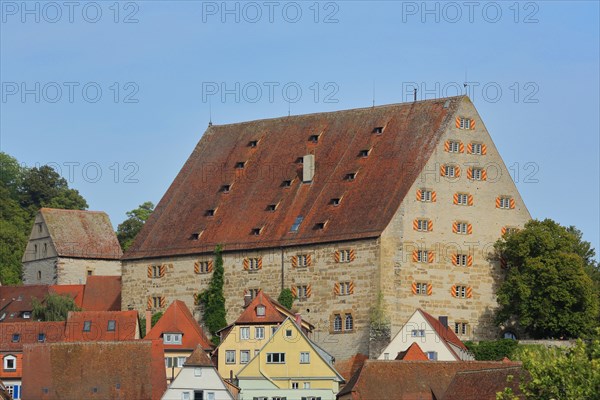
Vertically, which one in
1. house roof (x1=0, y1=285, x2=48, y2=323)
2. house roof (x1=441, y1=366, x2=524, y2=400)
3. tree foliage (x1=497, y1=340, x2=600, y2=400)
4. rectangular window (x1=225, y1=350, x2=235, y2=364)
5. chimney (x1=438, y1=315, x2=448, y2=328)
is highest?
house roof (x1=0, y1=285, x2=48, y2=323)

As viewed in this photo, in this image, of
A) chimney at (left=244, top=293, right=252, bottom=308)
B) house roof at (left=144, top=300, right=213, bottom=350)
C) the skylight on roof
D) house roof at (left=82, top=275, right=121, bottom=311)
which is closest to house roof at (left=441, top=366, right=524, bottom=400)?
house roof at (left=144, top=300, right=213, bottom=350)

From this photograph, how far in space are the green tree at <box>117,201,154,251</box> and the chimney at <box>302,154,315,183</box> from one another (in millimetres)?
41018

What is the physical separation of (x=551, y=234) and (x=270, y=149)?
59.1ft

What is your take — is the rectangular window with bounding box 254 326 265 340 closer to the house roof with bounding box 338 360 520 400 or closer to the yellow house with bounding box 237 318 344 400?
the yellow house with bounding box 237 318 344 400

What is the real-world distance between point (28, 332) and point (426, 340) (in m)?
20.9

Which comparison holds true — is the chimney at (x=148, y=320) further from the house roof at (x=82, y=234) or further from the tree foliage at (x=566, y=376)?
the tree foliage at (x=566, y=376)

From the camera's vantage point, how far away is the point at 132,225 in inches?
6427

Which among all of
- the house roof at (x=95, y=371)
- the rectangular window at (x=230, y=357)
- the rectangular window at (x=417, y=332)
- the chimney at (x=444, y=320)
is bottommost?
the house roof at (x=95, y=371)

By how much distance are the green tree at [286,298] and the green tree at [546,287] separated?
10.4 meters

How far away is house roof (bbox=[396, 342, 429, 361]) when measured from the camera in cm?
10469

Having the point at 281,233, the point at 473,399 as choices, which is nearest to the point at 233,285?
the point at 281,233

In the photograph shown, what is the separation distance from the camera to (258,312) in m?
111

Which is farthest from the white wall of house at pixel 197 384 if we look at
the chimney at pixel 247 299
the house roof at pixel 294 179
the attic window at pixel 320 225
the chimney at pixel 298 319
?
the attic window at pixel 320 225

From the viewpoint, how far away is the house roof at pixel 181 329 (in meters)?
112
